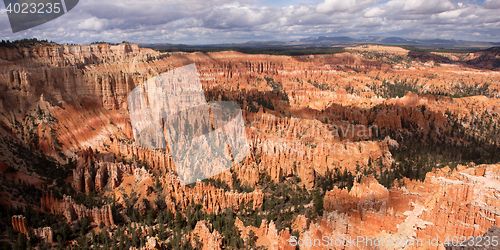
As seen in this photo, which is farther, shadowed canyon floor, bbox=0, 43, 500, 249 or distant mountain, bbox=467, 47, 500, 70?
distant mountain, bbox=467, 47, 500, 70

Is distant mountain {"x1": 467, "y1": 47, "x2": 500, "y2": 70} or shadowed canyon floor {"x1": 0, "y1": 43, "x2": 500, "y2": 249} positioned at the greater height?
distant mountain {"x1": 467, "y1": 47, "x2": 500, "y2": 70}

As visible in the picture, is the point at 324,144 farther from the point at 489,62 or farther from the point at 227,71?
the point at 489,62

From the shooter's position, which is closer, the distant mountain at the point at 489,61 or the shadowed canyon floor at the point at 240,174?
the shadowed canyon floor at the point at 240,174

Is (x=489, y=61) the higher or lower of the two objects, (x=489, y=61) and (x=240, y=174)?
the higher

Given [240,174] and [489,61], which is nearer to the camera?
[240,174]

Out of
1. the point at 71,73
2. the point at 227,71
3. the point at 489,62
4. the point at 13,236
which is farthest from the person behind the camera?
the point at 489,62

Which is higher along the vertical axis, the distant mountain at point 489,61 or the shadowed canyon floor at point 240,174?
the distant mountain at point 489,61

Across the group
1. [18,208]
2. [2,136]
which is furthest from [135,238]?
[2,136]

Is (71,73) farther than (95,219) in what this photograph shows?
Yes
